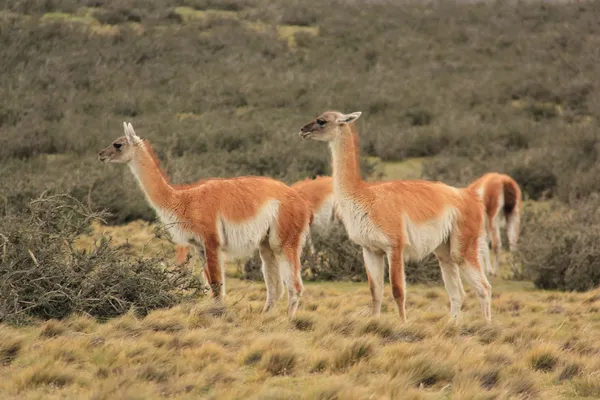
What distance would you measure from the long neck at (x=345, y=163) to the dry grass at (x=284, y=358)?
130 centimetres

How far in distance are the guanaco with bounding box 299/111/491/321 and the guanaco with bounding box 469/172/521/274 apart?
5.35 m

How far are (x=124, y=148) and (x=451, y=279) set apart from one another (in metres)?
3.51

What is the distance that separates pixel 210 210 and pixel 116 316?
1.34 metres

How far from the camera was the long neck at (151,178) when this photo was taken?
7980 mm

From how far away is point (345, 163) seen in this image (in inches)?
319

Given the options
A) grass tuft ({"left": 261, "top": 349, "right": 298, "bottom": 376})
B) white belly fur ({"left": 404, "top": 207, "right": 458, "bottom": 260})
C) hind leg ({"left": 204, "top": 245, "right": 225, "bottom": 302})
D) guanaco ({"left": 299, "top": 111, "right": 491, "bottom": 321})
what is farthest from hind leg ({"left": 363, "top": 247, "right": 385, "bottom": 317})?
grass tuft ({"left": 261, "top": 349, "right": 298, "bottom": 376})

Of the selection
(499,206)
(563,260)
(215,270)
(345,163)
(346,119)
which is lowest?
(563,260)

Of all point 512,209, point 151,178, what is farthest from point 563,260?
point 151,178

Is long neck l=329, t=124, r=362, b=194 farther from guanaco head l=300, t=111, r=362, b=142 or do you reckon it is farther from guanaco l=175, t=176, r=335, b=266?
guanaco l=175, t=176, r=335, b=266

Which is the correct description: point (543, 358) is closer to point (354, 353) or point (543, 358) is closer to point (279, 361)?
point (354, 353)

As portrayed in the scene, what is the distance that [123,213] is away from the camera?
632 inches

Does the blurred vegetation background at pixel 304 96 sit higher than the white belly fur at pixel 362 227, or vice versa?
the white belly fur at pixel 362 227

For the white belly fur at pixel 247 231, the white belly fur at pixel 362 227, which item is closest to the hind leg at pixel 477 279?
the white belly fur at pixel 362 227

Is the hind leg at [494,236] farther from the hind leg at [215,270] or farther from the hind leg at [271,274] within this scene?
the hind leg at [215,270]
